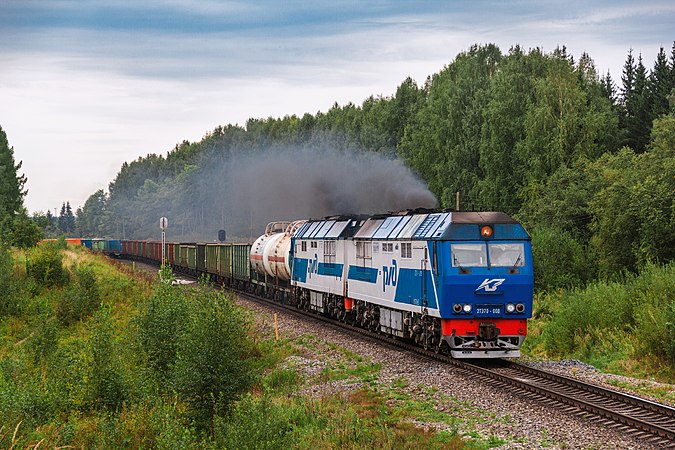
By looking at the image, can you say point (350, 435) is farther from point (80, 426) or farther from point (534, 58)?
point (534, 58)

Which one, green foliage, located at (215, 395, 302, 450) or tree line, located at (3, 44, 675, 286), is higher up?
tree line, located at (3, 44, 675, 286)

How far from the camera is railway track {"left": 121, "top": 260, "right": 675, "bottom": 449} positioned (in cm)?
1284

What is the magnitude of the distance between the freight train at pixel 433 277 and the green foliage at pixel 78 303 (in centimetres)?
1049

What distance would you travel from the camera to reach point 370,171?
40.5m

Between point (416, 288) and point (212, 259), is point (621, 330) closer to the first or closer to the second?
point (416, 288)

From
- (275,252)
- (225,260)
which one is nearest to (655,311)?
(275,252)

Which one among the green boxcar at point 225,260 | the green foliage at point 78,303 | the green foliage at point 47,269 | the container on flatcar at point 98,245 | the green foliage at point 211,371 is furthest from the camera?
the container on flatcar at point 98,245

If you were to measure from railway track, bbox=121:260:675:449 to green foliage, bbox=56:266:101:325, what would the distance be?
18.0 metres

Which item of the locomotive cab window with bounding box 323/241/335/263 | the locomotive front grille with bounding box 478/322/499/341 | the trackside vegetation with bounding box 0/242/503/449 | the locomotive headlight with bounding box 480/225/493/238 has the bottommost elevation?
the trackside vegetation with bounding box 0/242/503/449

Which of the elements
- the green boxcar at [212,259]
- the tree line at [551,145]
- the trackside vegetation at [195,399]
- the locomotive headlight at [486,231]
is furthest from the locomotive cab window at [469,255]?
the green boxcar at [212,259]

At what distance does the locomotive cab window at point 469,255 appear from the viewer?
753 inches

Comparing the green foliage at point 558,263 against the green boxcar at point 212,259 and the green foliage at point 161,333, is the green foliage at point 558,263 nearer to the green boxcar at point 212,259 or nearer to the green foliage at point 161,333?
the green foliage at point 161,333

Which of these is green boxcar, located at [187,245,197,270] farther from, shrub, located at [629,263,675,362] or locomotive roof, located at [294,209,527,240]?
shrub, located at [629,263,675,362]

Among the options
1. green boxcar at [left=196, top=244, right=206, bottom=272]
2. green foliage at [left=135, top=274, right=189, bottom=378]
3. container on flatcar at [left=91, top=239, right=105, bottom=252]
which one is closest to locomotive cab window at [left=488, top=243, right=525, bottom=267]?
green foliage at [left=135, top=274, right=189, bottom=378]
